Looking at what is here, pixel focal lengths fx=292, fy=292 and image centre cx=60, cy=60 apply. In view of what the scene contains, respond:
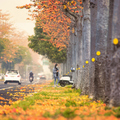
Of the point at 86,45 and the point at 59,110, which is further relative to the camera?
the point at 86,45

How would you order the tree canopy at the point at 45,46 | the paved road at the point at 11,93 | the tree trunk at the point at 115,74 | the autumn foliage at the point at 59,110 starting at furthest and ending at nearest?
the tree canopy at the point at 45,46
the paved road at the point at 11,93
the tree trunk at the point at 115,74
the autumn foliage at the point at 59,110

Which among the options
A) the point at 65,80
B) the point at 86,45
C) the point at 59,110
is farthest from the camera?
the point at 65,80

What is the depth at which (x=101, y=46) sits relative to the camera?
31.3ft

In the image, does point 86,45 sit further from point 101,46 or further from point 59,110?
point 59,110

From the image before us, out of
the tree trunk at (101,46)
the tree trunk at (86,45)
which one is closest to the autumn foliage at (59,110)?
the tree trunk at (101,46)

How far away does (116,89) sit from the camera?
6.73 meters

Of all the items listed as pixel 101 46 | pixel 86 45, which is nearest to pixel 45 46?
pixel 86 45

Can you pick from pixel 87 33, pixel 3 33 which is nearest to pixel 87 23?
pixel 87 33

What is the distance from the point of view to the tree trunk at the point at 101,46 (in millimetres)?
9398

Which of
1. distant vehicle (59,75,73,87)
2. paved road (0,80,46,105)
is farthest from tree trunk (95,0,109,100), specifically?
distant vehicle (59,75,73,87)

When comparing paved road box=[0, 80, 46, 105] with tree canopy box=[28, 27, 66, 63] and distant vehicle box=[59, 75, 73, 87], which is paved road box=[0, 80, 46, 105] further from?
tree canopy box=[28, 27, 66, 63]

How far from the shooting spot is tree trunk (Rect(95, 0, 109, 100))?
9398 mm

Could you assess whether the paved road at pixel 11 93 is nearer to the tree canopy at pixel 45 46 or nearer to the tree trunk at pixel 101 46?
the tree trunk at pixel 101 46

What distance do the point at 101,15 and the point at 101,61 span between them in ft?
4.90
